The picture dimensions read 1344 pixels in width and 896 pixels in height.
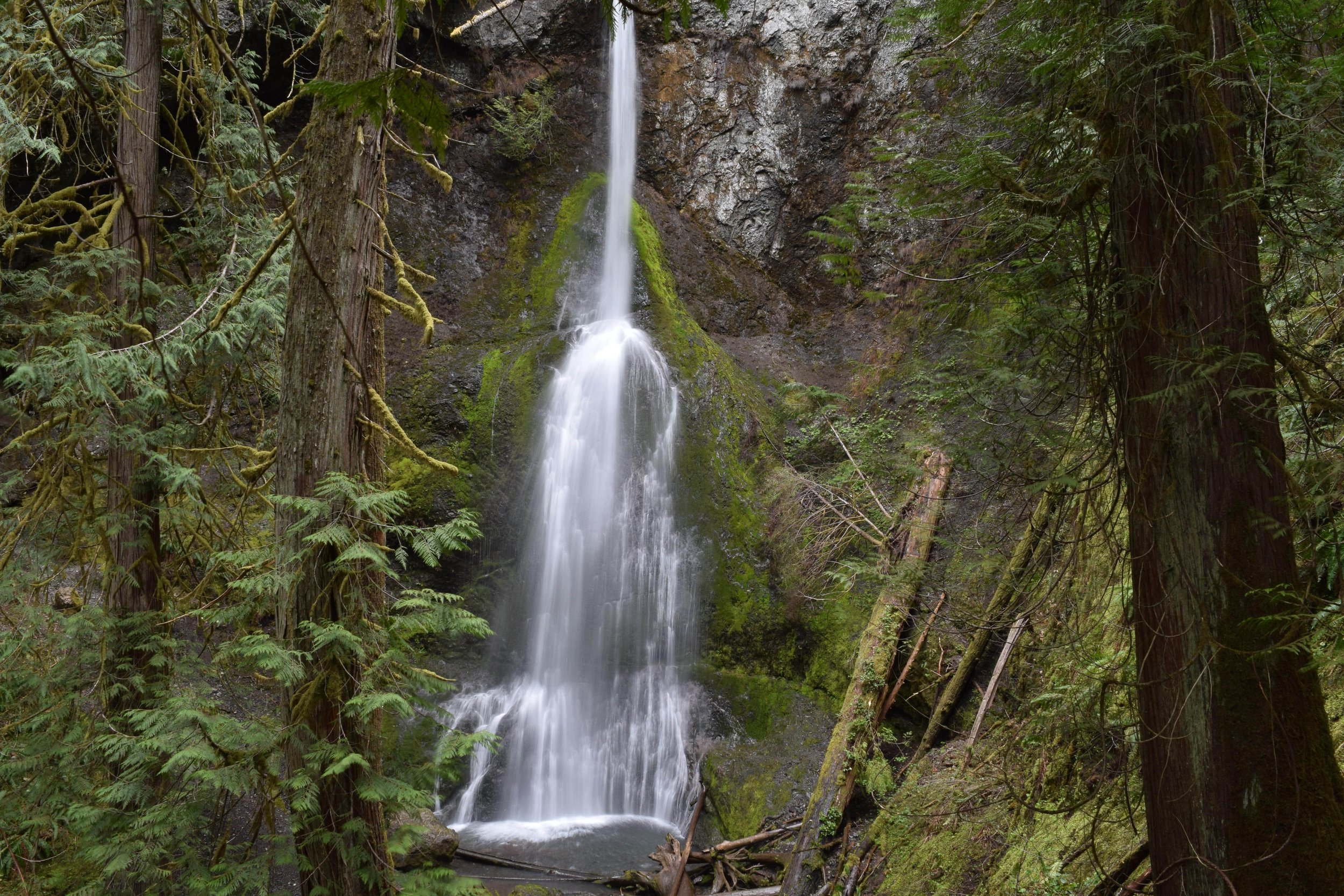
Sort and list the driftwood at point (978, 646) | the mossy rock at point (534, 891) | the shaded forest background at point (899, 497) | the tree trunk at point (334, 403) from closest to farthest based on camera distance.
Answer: the shaded forest background at point (899, 497) < the tree trunk at point (334, 403) < the driftwood at point (978, 646) < the mossy rock at point (534, 891)

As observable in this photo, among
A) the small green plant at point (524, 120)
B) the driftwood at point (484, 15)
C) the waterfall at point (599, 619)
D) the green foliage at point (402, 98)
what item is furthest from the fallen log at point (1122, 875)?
the small green plant at point (524, 120)

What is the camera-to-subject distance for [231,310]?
5.89 m

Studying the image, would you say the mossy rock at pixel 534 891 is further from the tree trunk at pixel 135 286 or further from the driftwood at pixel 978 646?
the tree trunk at pixel 135 286

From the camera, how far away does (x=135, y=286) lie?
587 centimetres

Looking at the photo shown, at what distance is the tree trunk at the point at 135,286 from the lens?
5.80 m

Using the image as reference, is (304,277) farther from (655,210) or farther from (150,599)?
(655,210)

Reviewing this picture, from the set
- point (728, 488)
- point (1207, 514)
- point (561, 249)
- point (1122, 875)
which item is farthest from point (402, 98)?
point (561, 249)

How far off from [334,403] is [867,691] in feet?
16.4

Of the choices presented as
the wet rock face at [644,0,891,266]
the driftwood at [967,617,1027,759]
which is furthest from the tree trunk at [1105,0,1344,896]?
the wet rock face at [644,0,891,266]

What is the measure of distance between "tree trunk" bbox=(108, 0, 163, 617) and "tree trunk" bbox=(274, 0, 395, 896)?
103 inches

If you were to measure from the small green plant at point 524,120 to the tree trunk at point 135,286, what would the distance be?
32.6 ft

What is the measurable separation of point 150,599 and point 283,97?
1282 cm

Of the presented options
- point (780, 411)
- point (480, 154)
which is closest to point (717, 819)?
point (780, 411)

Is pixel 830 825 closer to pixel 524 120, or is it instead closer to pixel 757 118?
pixel 524 120
